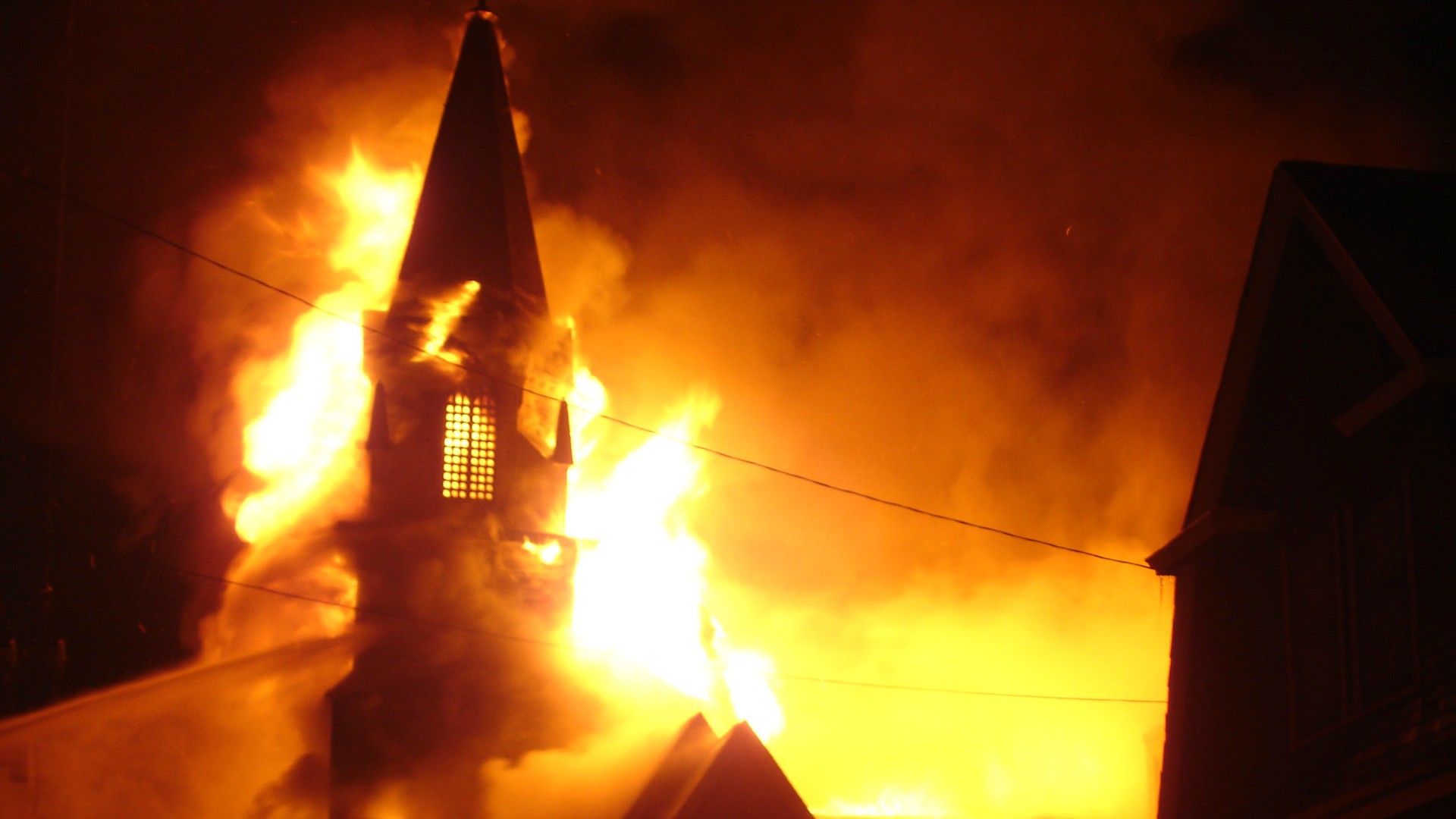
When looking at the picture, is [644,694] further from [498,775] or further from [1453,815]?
[1453,815]

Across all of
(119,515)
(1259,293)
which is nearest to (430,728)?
(119,515)

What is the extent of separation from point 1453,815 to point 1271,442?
161 inches

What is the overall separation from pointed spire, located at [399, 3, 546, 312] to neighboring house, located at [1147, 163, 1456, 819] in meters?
23.2

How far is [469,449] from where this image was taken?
32.8 metres

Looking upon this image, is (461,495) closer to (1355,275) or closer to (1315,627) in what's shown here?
(1315,627)

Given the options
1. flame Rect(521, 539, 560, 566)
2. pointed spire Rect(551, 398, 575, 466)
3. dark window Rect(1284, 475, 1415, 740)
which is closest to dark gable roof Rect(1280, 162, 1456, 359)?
dark window Rect(1284, 475, 1415, 740)

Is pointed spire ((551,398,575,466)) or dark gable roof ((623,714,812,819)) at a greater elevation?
pointed spire ((551,398,575,466))

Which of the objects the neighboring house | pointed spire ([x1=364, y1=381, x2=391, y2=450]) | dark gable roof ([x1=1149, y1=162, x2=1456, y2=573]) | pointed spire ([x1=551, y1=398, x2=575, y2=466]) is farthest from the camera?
pointed spire ([x1=551, y1=398, x2=575, y2=466])

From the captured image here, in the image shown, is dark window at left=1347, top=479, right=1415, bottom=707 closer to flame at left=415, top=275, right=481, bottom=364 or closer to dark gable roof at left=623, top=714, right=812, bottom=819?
dark gable roof at left=623, top=714, right=812, bottom=819

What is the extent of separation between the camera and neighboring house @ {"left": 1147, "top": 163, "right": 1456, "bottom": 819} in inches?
408

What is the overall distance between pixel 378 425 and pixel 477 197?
6.37 m

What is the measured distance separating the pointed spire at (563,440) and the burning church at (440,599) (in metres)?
0.08

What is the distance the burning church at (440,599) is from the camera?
2898 cm

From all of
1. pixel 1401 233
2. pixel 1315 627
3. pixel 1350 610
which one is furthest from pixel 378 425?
pixel 1401 233
